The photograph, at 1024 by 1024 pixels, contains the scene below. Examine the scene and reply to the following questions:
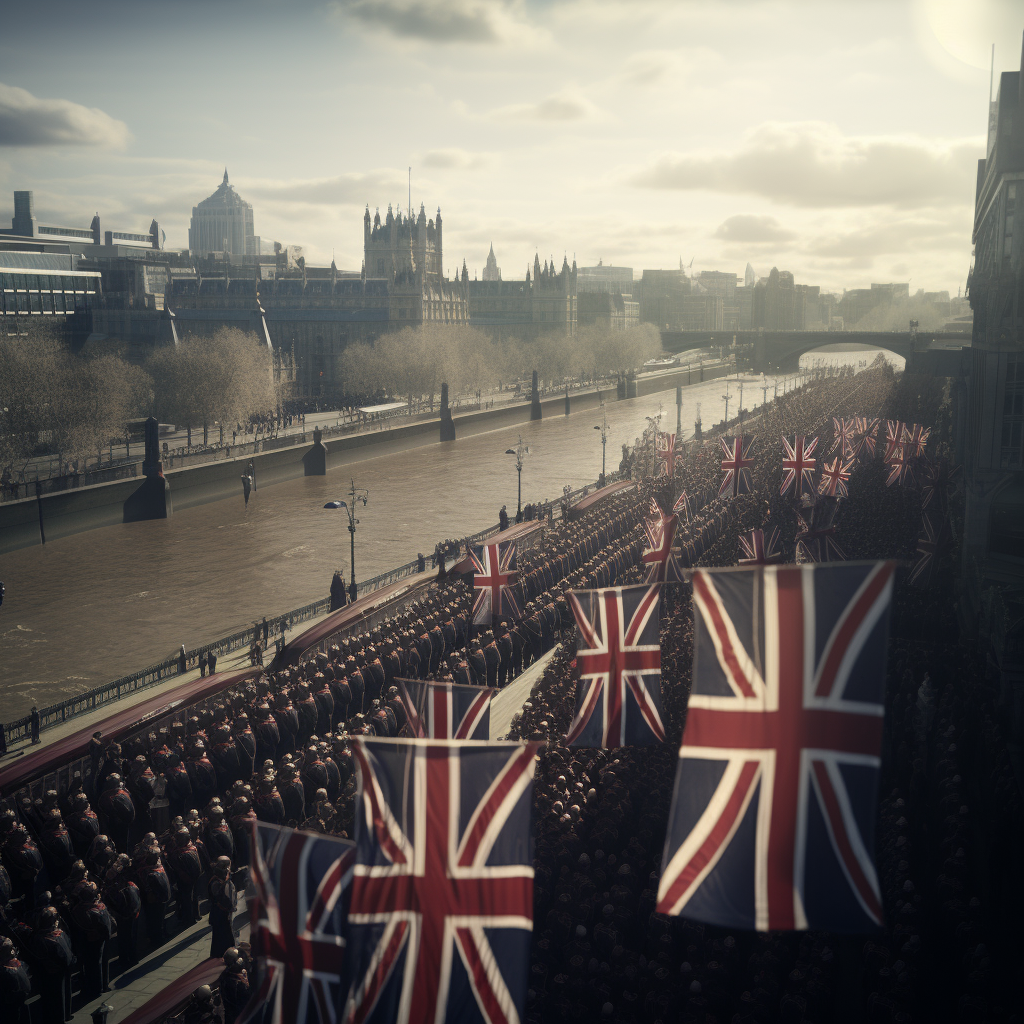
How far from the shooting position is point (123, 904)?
1095 cm

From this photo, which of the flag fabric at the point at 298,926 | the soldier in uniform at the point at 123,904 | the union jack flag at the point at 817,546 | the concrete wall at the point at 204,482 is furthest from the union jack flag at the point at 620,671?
the concrete wall at the point at 204,482

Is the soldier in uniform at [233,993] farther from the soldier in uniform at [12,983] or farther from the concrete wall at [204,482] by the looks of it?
the concrete wall at [204,482]

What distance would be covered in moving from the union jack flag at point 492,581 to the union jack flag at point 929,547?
953 centimetres

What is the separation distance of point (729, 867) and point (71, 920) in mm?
7424

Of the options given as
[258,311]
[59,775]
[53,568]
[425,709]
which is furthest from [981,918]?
[258,311]

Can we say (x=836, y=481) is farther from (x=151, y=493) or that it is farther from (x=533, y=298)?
(x=533, y=298)

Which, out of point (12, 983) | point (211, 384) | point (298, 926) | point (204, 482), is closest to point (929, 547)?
point (298, 926)

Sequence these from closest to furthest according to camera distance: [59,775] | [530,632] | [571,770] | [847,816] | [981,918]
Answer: [847,816] → [981,918] → [571,770] → [59,775] → [530,632]

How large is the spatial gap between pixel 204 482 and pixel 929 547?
126ft

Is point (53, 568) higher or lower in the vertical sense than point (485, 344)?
lower

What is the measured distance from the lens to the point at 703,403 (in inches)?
4397

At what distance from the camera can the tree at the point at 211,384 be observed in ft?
203

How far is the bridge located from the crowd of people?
90838mm

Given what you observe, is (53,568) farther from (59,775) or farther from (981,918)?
(981,918)
